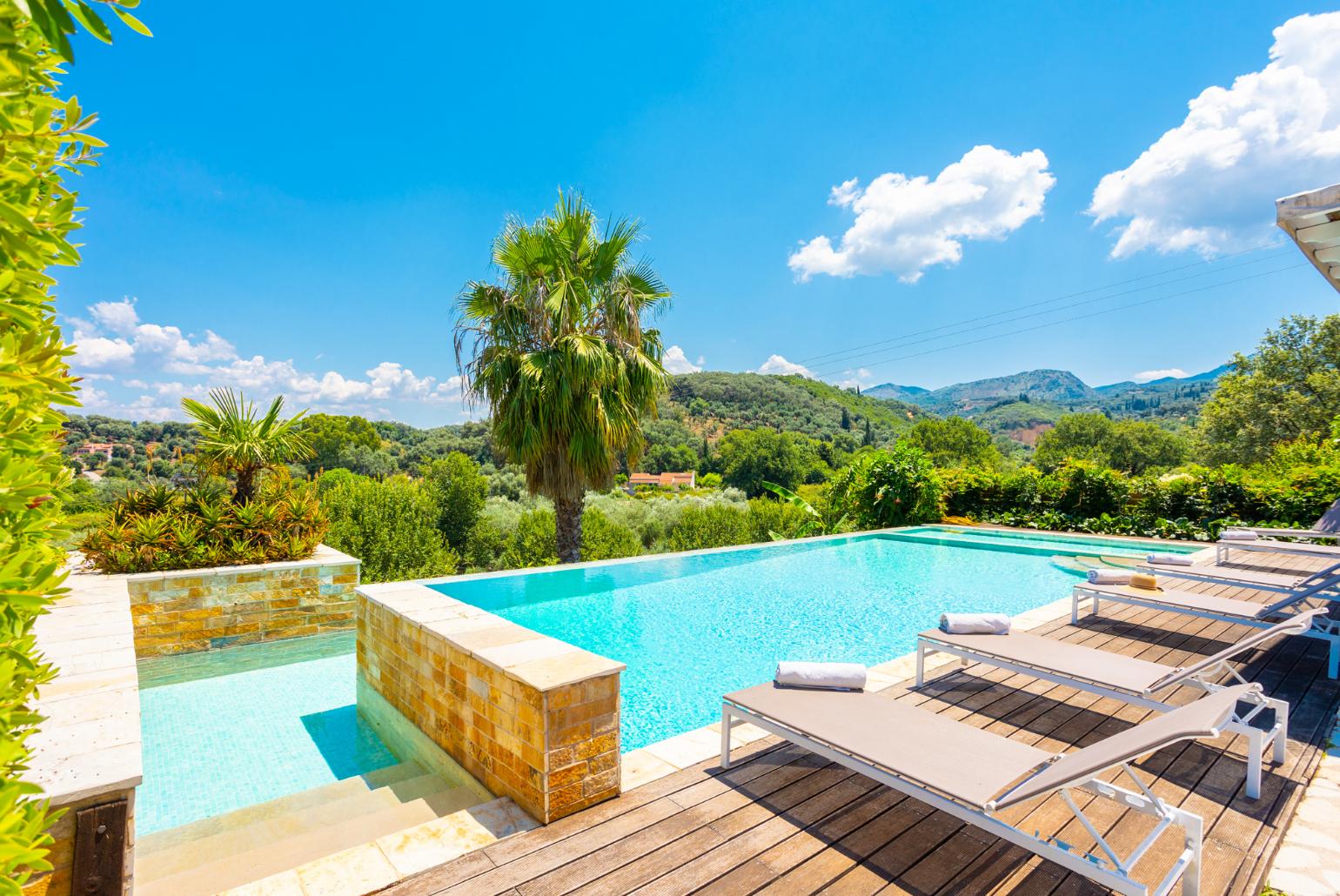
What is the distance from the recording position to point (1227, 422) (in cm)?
2670

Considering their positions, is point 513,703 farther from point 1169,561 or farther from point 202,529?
point 1169,561

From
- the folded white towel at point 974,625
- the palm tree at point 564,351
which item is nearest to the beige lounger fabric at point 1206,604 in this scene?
the folded white towel at point 974,625

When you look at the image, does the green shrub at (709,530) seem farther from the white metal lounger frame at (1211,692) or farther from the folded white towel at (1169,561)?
the white metal lounger frame at (1211,692)

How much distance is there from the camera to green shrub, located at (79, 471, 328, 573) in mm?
5988

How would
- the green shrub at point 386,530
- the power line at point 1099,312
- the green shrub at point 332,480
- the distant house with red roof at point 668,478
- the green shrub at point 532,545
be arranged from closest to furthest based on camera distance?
the green shrub at point 386,530 < the green shrub at point 332,480 < the green shrub at point 532,545 < the power line at point 1099,312 < the distant house with red roof at point 668,478

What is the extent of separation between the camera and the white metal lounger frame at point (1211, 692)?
274 cm

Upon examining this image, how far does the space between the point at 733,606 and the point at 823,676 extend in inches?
182

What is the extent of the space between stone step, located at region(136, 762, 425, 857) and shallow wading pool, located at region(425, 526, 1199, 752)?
1615 mm

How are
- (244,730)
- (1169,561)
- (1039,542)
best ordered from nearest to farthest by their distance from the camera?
(244,730), (1169,561), (1039,542)

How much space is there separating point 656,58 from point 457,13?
13.0 feet

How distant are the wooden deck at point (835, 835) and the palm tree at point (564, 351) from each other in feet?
20.8

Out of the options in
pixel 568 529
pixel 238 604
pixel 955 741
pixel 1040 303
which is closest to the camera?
pixel 955 741

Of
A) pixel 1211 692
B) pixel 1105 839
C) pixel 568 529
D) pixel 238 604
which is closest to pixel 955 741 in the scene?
pixel 1105 839

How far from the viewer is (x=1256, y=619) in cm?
455
